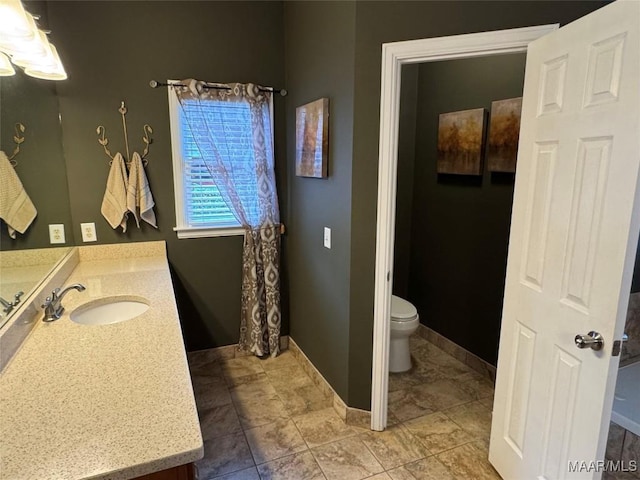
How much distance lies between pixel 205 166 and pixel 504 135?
2.04m

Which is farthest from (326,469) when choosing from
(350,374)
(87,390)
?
(87,390)

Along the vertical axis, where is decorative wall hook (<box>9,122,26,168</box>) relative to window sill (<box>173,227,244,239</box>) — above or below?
above

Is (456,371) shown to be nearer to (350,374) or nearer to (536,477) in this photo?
(350,374)

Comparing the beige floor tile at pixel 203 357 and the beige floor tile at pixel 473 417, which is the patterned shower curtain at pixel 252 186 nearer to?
the beige floor tile at pixel 203 357

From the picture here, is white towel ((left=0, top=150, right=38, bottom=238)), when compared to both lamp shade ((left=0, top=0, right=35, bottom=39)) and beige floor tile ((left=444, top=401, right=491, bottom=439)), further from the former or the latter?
beige floor tile ((left=444, top=401, right=491, bottom=439))

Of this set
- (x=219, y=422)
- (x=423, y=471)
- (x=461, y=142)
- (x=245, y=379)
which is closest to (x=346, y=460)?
(x=423, y=471)

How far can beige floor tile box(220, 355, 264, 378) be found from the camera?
2.88 m

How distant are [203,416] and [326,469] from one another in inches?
34.0

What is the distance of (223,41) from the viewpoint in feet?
8.73

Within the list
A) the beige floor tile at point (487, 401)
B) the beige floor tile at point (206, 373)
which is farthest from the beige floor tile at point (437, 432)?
the beige floor tile at point (206, 373)

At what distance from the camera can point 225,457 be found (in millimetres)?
2047

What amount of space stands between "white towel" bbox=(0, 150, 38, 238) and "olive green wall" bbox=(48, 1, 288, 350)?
0.55 metres

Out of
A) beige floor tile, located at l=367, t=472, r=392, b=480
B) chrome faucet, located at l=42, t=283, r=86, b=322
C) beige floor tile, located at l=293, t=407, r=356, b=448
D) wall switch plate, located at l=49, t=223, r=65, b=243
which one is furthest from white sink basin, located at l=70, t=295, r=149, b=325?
beige floor tile, located at l=367, t=472, r=392, b=480

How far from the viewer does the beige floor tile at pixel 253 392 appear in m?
2.56
